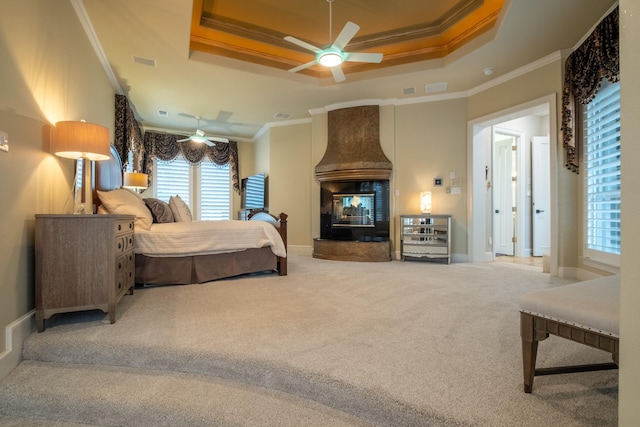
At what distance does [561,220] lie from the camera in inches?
156

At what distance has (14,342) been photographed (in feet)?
6.08

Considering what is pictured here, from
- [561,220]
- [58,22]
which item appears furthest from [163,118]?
[561,220]

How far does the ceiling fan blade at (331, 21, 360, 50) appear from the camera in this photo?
297 cm

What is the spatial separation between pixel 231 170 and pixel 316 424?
745cm

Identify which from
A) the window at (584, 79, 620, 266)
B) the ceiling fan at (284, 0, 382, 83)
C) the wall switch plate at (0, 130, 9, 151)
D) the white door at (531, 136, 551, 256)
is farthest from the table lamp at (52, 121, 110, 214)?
the white door at (531, 136, 551, 256)

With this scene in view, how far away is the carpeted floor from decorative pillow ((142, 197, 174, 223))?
4.32 ft

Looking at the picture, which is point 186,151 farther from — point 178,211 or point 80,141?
point 80,141

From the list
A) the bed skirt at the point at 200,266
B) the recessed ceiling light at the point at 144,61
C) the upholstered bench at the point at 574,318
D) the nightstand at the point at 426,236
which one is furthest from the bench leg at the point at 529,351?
the recessed ceiling light at the point at 144,61

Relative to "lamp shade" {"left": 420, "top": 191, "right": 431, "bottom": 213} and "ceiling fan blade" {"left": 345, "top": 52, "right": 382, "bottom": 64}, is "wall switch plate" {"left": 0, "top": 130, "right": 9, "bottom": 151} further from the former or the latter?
"lamp shade" {"left": 420, "top": 191, "right": 431, "bottom": 213}

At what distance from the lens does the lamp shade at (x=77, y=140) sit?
2309mm

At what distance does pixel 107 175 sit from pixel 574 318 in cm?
467

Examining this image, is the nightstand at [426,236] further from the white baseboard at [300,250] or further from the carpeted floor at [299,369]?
the carpeted floor at [299,369]

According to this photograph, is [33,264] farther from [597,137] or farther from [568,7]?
[597,137]

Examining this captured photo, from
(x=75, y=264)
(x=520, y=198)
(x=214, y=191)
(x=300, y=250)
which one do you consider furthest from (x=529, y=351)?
(x=214, y=191)
